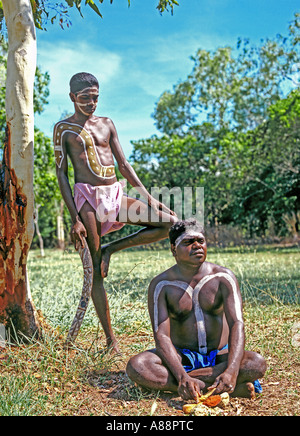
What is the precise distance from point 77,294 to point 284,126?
30.7 feet

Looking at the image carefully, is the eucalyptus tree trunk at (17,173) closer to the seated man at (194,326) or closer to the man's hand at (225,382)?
the seated man at (194,326)

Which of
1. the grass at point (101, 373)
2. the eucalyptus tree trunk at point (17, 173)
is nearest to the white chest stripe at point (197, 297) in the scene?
the grass at point (101, 373)

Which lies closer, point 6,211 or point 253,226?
point 6,211

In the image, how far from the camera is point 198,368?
119 inches

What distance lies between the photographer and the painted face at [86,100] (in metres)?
3.71

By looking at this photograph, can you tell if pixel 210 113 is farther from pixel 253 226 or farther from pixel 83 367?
pixel 83 367

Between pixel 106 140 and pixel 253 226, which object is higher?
pixel 106 140

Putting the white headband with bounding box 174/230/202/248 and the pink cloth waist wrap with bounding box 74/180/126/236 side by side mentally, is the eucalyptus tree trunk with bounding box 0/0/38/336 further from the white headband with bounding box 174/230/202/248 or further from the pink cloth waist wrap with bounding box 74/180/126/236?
the white headband with bounding box 174/230/202/248

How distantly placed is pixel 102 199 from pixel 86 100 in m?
0.80

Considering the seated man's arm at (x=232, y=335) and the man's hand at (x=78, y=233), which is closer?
the seated man's arm at (x=232, y=335)

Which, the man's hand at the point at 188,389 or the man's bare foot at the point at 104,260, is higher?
Result: the man's bare foot at the point at 104,260

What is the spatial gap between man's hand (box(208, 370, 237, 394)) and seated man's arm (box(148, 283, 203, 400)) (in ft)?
0.37
